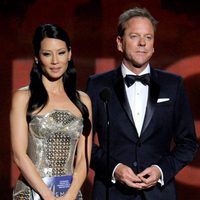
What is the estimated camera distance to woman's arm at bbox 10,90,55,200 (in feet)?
9.53

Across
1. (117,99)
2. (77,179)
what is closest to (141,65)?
(117,99)

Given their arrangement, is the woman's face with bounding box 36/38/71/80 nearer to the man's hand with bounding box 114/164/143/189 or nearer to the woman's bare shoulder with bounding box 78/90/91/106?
the woman's bare shoulder with bounding box 78/90/91/106

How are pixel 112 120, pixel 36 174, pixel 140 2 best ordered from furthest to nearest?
1. pixel 140 2
2. pixel 112 120
3. pixel 36 174

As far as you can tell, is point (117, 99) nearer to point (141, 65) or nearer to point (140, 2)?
point (141, 65)

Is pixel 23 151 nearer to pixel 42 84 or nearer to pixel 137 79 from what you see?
pixel 42 84

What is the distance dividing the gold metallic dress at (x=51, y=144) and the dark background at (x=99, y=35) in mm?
1548

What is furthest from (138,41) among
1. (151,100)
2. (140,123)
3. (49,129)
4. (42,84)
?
(49,129)

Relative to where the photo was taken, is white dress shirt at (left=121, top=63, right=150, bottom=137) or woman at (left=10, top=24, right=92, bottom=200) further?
white dress shirt at (left=121, top=63, right=150, bottom=137)

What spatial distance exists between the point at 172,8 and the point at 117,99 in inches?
60.4

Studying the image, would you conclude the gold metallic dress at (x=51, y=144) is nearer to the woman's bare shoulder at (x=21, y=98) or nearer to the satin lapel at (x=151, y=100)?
the woman's bare shoulder at (x=21, y=98)

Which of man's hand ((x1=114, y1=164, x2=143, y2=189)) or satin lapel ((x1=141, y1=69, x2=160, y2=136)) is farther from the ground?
satin lapel ((x1=141, y1=69, x2=160, y2=136))

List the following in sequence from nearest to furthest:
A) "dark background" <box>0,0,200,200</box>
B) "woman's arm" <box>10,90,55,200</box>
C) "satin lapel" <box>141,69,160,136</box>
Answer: "woman's arm" <box>10,90,55,200</box>, "satin lapel" <box>141,69,160,136</box>, "dark background" <box>0,0,200,200</box>

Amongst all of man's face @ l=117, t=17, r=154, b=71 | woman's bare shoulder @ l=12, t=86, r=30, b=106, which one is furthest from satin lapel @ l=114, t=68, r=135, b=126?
woman's bare shoulder @ l=12, t=86, r=30, b=106

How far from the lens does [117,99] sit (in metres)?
3.20
